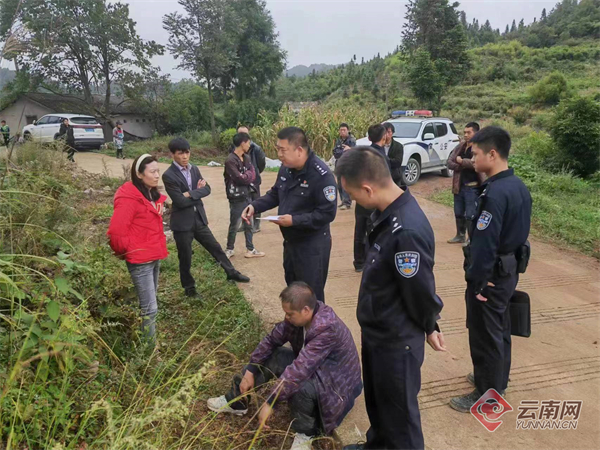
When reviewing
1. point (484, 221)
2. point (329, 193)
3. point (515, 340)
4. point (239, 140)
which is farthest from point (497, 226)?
point (239, 140)

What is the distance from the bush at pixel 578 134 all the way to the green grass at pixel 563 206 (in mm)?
547

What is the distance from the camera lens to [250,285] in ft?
17.0

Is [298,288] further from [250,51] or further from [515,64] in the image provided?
[515,64]

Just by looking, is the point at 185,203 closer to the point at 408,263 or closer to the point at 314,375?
the point at 314,375

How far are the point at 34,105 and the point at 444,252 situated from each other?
90.8 ft

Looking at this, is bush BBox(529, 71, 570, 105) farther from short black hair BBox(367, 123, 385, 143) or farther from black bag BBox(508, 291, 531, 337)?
black bag BBox(508, 291, 531, 337)

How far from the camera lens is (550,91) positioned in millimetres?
27031

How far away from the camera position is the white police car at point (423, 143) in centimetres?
1077

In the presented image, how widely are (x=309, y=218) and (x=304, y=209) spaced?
215 millimetres

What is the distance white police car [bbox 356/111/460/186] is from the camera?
1077cm

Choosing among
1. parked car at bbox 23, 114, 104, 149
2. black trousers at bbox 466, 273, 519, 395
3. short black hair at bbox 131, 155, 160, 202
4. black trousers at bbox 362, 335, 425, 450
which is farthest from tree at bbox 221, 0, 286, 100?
black trousers at bbox 362, 335, 425, 450

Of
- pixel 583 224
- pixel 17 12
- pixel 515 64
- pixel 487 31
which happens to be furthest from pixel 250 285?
pixel 487 31

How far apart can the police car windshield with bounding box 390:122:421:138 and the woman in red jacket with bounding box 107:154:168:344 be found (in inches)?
355

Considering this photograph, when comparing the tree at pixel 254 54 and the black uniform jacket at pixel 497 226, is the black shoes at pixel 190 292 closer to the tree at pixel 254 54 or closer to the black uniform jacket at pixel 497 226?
the black uniform jacket at pixel 497 226
